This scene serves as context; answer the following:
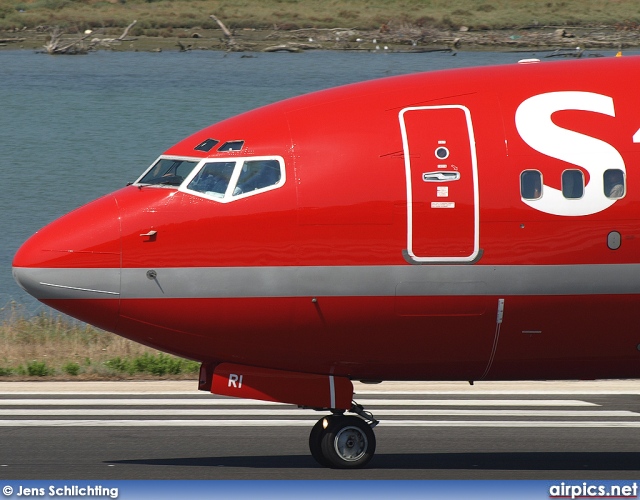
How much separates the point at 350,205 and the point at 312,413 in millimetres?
5447

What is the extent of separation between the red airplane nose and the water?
18.1 meters

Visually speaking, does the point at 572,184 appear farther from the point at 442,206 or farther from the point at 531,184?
the point at 442,206

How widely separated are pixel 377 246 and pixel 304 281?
2.88 feet

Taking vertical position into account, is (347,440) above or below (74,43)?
below

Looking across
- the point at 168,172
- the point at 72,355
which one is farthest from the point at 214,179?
the point at 72,355

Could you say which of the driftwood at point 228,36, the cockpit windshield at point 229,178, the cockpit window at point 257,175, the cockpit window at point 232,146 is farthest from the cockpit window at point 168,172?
the driftwood at point 228,36

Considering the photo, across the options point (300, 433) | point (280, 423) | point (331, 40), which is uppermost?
point (331, 40)

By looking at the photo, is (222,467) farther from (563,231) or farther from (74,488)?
(563,231)

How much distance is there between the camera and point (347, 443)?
1316 cm

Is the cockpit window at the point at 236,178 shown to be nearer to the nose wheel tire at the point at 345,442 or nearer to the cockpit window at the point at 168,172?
the cockpit window at the point at 168,172

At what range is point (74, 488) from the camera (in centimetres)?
1238

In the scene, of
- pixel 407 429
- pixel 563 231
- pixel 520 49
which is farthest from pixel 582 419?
pixel 520 49

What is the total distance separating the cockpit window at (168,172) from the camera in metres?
12.8

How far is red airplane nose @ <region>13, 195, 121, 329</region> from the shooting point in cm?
1231
